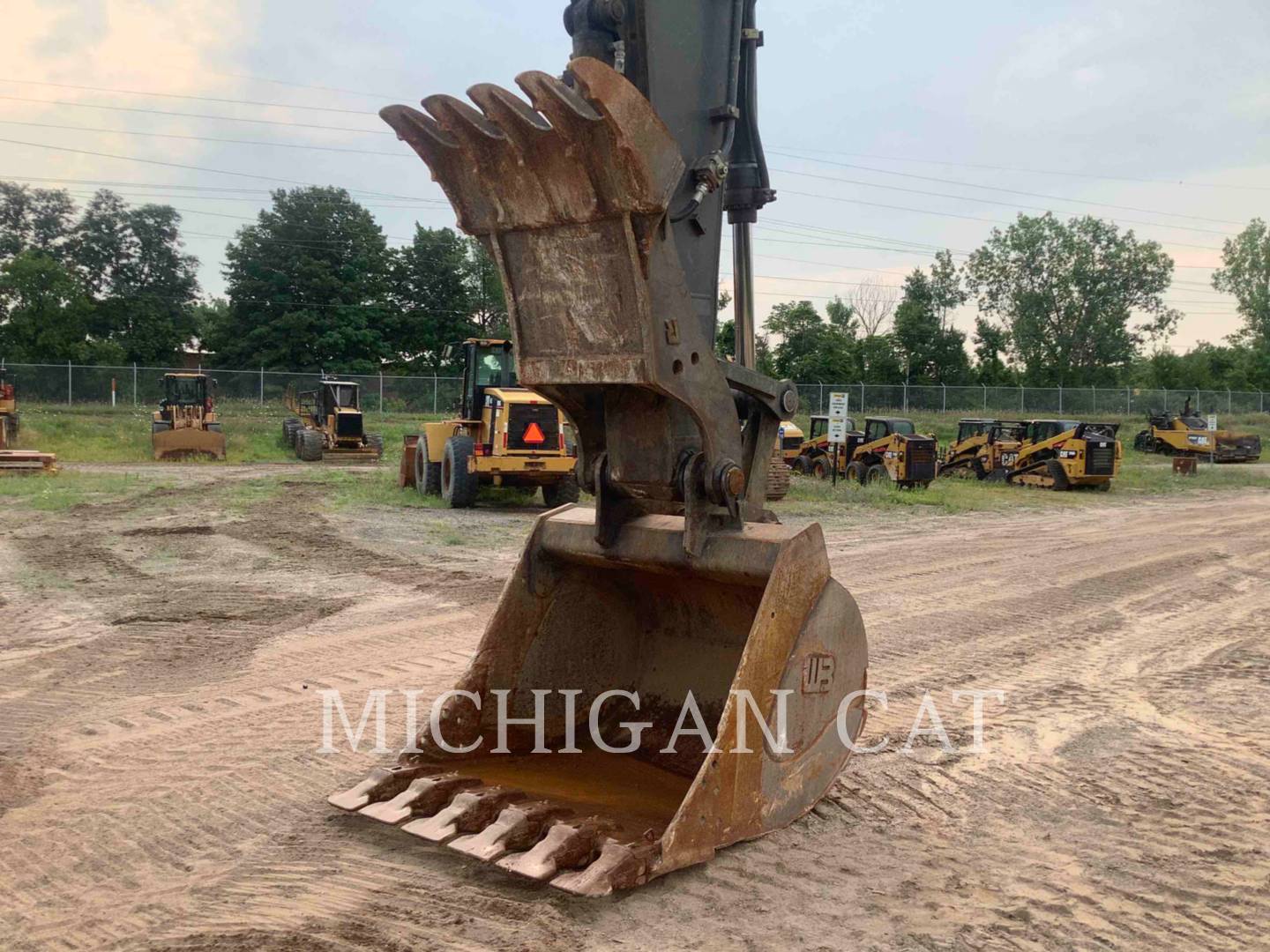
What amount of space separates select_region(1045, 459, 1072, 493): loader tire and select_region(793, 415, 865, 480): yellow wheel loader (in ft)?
13.1

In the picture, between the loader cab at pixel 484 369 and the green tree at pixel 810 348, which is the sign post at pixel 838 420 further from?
the green tree at pixel 810 348

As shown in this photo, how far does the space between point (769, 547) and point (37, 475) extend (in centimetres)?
2143

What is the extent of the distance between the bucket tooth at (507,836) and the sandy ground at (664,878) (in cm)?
12

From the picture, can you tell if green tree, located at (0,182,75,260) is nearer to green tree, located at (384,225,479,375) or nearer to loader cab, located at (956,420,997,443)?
green tree, located at (384,225,479,375)

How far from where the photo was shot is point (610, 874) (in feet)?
10.9

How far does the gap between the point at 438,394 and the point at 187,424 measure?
1196 centimetres

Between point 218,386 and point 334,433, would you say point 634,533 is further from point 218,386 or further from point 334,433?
point 218,386

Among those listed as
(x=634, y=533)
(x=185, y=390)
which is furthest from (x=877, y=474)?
(x=634, y=533)

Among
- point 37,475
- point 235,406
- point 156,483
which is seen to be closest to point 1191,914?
point 156,483

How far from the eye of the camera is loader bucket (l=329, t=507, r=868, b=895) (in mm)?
3598

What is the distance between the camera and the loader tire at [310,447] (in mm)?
28875

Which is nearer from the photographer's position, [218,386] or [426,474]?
[426,474]

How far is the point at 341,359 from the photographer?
1953 inches

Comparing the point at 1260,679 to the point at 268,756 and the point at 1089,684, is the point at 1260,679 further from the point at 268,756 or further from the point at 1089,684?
the point at 268,756
